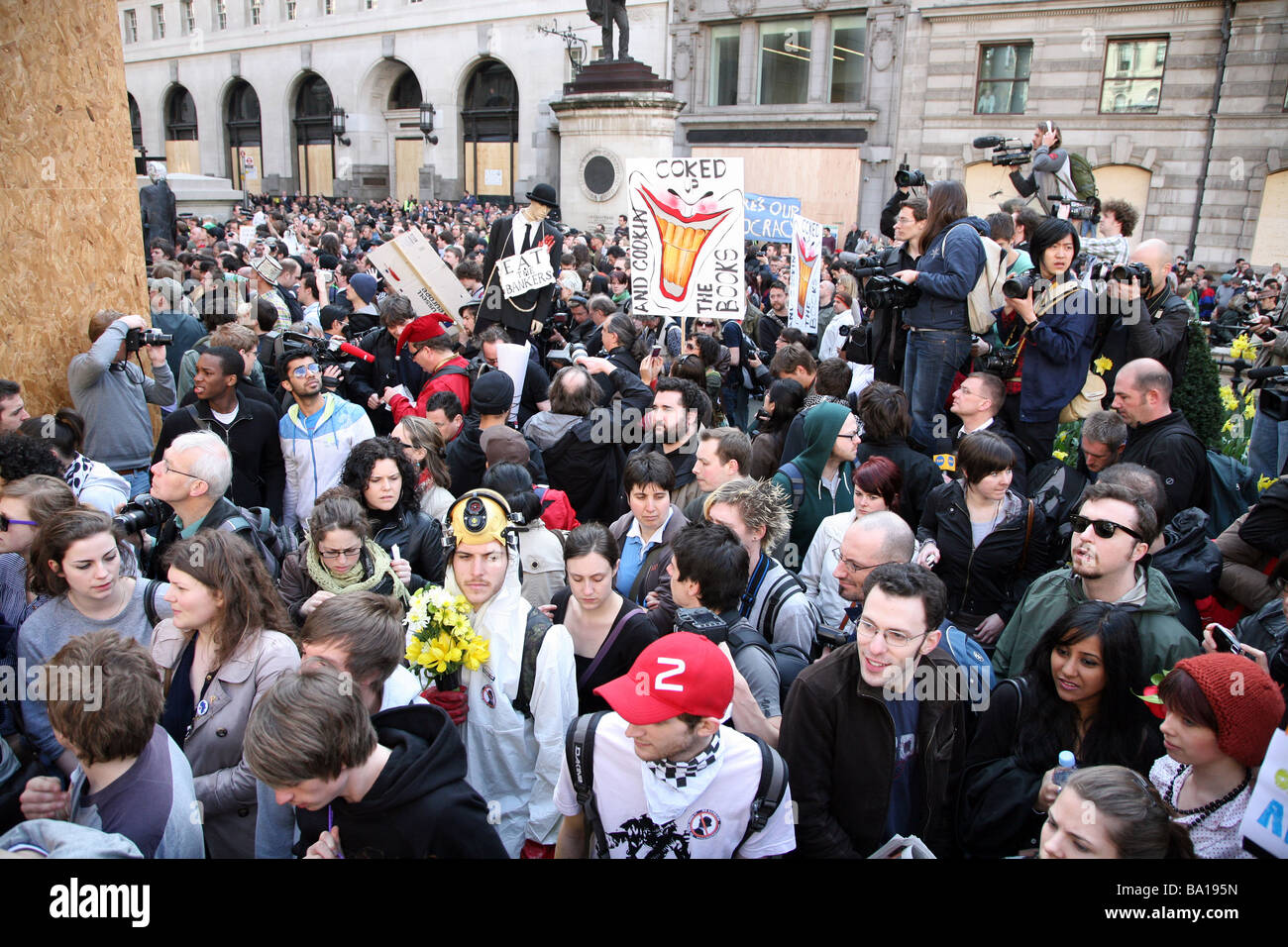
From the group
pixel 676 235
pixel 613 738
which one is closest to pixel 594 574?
pixel 613 738

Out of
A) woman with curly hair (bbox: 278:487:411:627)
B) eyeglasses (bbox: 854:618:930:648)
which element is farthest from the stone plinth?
eyeglasses (bbox: 854:618:930:648)

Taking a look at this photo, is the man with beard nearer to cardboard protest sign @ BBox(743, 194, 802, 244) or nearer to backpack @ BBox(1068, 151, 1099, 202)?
backpack @ BBox(1068, 151, 1099, 202)

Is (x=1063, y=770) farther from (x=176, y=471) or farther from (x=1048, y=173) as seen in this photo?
(x=1048, y=173)

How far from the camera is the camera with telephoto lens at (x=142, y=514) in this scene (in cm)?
391

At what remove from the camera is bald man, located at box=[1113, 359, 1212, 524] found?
4543 mm

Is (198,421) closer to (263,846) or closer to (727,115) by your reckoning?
(263,846)

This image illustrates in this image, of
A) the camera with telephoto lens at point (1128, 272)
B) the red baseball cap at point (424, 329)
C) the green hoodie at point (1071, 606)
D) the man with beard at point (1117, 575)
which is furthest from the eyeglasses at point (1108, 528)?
the red baseball cap at point (424, 329)

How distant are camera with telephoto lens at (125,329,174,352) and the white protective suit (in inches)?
145

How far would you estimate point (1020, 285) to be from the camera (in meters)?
5.52

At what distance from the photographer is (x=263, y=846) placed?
281 centimetres

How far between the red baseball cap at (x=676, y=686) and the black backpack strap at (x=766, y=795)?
0.21 meters

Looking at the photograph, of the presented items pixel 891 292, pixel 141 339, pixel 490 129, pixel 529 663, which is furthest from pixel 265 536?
pixel 490 129

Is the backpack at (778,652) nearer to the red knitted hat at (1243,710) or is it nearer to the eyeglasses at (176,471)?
the red knitted hat at (1243,710)
